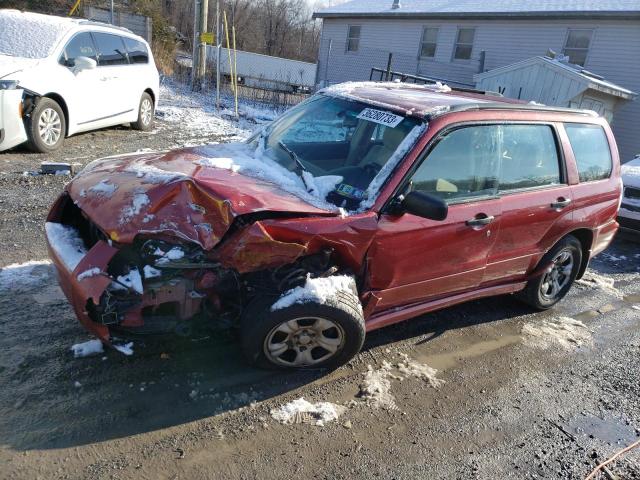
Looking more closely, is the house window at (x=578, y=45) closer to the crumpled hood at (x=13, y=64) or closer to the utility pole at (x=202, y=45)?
the utility pole at (x=202, y=45)

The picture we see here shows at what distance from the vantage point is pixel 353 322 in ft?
10.3

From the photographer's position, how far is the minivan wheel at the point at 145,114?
10.0m

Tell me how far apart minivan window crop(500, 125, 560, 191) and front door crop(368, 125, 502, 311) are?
133 millimetres

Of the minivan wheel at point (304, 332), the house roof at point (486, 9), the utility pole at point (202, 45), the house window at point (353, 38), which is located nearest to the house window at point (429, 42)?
the house roof at point (486, 9)

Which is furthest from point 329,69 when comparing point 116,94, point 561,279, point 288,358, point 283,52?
point 283,52

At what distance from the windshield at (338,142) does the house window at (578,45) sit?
15245 mm

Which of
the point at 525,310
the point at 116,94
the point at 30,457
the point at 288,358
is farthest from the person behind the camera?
the point at 116,94

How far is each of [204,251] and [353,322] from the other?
101cm

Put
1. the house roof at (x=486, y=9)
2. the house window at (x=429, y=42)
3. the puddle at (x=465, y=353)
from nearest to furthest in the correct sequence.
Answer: the puddle at (x=465, y=353) < the house roof at (x=486, y=9) < the house window at (x=429, y=42)

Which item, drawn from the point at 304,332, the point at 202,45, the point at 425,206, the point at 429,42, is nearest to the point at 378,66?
the point at 429,42

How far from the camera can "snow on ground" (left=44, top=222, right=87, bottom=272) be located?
300cm

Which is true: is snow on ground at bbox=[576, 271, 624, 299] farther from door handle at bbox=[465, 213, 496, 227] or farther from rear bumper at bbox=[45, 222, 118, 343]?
rear bumper at bbox=[45, 222, 118, 343]

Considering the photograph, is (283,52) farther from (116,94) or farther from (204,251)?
(204,251)

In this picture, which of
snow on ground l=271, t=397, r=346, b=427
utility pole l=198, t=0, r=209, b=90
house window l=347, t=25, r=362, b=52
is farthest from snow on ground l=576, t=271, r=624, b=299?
house window l=347, t=25, r=362, b=52
